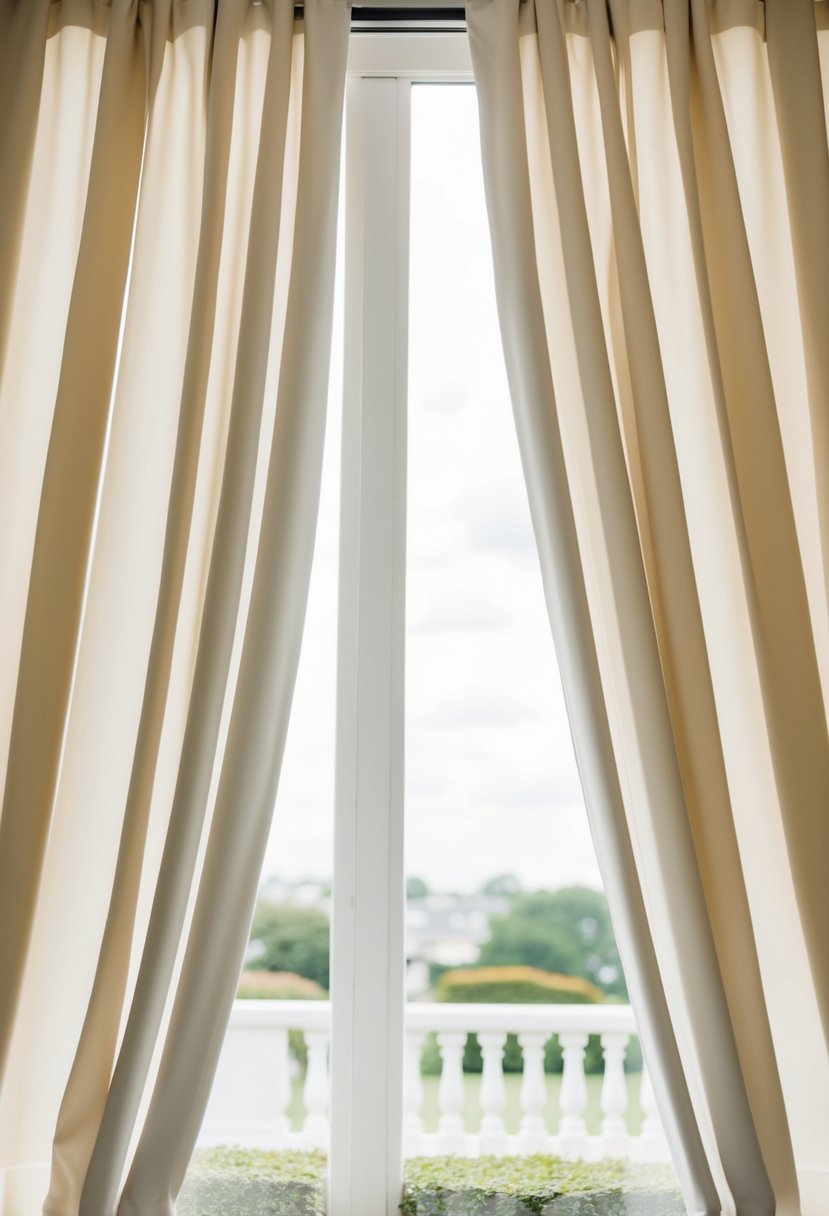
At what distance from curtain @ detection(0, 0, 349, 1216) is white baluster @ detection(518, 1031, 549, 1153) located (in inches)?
21.1

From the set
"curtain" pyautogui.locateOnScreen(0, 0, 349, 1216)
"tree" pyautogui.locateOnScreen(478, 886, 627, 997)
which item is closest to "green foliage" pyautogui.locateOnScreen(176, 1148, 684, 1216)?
"curtain" pyautogui.locateOnScreen(0, 0, 349, 1216)

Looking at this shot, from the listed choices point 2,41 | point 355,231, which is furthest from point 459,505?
point 2,41

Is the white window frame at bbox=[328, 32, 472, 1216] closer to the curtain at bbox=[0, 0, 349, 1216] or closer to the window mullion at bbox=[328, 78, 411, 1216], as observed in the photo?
the window mullion at bbox=[328, 78, 411, 1216]

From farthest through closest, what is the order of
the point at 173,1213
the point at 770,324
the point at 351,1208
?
the point at 770,324 → the point at 351,1208 → the point at 173,1213

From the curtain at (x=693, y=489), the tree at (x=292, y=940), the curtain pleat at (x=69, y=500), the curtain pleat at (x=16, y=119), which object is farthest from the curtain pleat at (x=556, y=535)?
the curtain pleat at (x=16, y=119)

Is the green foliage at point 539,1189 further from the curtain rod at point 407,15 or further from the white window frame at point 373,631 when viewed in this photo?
the curtain rod at point 407,15

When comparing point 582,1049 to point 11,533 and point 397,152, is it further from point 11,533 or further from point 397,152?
point 397,152

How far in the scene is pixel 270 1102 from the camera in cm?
160

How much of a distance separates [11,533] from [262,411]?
450 mm

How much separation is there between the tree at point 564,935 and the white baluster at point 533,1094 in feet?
0.42

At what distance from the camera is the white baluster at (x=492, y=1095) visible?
1.58 metres

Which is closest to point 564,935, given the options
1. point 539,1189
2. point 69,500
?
point 539,1189

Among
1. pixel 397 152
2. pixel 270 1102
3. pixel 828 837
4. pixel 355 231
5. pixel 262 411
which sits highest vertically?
pixel 397 152

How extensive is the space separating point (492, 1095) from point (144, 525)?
3.57 feet
